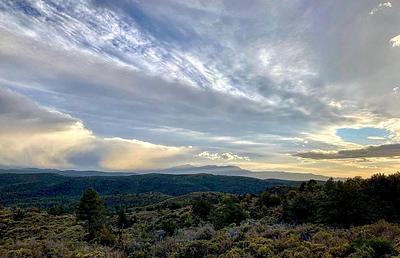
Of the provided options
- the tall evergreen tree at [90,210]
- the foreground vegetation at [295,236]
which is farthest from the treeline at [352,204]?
the tall evergreen tree at [90,210]

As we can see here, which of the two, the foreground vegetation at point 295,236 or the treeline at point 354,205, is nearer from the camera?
the foreground vegetation at point 295,236

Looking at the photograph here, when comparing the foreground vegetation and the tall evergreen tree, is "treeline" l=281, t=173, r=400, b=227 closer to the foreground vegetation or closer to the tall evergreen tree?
the foreground vegetation

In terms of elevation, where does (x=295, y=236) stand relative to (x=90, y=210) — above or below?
above

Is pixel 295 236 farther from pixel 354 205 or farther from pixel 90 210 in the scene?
pixel 90 210

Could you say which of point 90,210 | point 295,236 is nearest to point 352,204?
point 295,236

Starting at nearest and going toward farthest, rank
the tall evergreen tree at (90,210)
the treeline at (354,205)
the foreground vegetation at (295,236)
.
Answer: the foreground vegetation at (295,236), the treeline at (354,205), the tall evergreen tree at (90,210)

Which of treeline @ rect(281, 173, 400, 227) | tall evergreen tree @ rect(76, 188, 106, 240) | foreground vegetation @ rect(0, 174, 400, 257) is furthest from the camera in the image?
tall evergreen tree @ rect(76, 188, 106, 240)

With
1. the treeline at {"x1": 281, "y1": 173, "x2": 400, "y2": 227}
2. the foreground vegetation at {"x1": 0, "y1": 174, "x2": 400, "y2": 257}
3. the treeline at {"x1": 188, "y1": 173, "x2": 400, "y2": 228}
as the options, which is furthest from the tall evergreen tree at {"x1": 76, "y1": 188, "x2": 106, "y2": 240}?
the treeline at {"x1": 281, "y1": 173, "x2": 400, "y2": 227}

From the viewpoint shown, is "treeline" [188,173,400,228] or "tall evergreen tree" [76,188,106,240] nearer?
"treeline" [188,173,400,228]

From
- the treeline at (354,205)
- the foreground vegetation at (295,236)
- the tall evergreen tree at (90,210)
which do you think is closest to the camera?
the foreground vegetation at (295,236)

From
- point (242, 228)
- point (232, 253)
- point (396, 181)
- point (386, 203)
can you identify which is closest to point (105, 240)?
point (242, 228)

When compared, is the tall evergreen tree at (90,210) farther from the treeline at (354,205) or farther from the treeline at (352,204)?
the treeline at (354,205)

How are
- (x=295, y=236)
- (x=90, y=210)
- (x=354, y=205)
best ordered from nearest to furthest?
(x=295, y=236)
(x=354, y=205)
(x=90, y=210)

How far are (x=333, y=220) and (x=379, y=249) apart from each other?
715 cm
